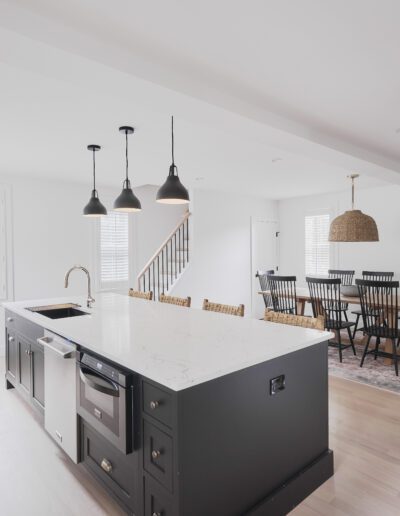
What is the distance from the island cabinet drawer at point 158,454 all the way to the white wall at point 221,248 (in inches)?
171

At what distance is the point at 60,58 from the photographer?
1.73m

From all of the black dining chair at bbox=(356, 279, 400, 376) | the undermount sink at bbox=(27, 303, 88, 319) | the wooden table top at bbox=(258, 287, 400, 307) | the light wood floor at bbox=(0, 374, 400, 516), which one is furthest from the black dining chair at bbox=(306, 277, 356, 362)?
the undermount sink at bbox=(27, 303, 88, 319)

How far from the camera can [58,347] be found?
90.0 inches

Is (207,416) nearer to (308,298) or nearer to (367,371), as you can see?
(367,371)

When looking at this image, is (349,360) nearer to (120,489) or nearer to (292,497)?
(292,497)

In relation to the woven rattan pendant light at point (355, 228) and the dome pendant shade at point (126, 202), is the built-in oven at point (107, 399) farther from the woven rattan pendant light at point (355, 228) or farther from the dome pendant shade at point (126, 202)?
the woven rattan pendant light at point (355, 228)

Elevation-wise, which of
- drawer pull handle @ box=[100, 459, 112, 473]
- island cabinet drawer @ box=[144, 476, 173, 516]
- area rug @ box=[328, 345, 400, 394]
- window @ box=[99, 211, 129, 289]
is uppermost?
window @ box=[99, 211, 129, 289]

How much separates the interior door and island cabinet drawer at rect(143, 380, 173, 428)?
564 centimetres

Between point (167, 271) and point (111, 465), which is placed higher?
point (167, 271)

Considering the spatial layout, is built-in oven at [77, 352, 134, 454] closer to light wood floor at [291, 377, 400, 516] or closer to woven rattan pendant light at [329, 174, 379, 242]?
light wood floor at [291, 377, 400, 516]

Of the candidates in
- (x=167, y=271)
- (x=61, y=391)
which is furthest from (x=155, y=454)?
(x=167, y=271)

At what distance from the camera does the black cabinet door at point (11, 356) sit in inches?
131

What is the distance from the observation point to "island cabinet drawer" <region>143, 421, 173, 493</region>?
4.81 ft

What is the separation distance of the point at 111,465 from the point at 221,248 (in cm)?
490
